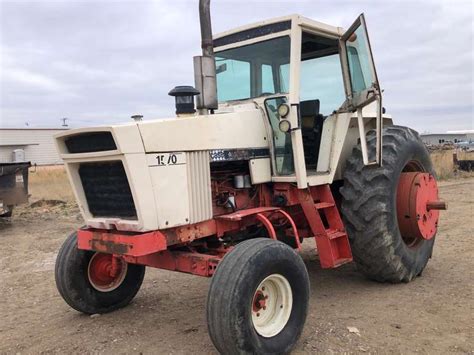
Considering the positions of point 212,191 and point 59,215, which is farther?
point 59,215

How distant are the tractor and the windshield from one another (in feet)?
0.04

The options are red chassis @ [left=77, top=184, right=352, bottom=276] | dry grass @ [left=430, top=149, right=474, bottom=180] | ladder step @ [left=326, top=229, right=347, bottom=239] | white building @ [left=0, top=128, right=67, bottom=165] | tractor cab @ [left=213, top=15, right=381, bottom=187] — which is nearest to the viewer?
red chassis @ [left=77, top=184, right=352, bottom=276]

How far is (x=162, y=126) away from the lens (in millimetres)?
3920

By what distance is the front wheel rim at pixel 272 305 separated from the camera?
3.83m

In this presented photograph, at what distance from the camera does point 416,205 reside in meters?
5.44

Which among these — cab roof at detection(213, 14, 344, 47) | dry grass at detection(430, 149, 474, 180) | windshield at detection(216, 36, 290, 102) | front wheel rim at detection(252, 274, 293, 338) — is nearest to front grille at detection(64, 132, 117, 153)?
front wheel rim at detection(252, 274, 293, 338)

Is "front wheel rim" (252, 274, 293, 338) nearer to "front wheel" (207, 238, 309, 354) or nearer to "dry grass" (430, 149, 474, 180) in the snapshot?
"front wheel" (207, 238, 309, 354)

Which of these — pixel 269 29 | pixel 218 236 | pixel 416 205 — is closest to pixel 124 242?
pixel 218 236

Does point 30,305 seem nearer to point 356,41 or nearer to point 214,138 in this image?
point 214,138

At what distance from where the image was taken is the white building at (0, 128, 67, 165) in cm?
4319

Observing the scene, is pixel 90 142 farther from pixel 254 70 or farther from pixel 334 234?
pixel 334 234

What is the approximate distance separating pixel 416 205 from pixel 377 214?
66cm

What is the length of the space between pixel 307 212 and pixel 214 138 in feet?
4.11

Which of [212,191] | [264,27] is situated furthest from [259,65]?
[212,191]
